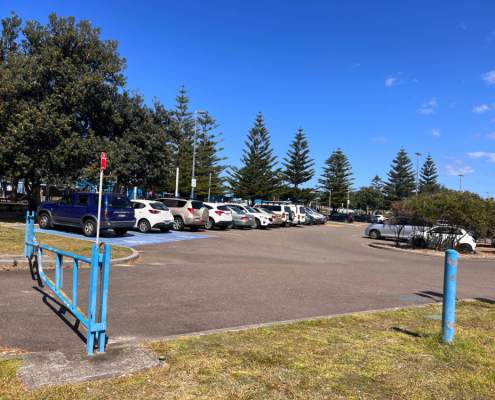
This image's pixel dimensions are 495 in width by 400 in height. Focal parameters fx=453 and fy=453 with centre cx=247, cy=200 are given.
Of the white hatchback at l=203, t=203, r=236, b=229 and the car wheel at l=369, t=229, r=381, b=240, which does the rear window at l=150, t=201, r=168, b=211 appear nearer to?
the white hatchback at l=203, t=203, r=236, b=229

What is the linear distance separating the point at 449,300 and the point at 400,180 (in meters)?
81.2

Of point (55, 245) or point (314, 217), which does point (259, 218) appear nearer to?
point (314, 217)

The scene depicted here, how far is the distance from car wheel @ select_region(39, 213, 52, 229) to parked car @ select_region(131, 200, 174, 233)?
3.72 metres

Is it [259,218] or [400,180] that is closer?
[259,218]

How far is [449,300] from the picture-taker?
18.2ft

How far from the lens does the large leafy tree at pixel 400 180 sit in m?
81.8

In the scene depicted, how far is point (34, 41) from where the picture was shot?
74.2 ft

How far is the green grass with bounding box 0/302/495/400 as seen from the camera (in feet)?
12.3

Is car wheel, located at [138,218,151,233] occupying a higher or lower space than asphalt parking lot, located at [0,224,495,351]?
higher

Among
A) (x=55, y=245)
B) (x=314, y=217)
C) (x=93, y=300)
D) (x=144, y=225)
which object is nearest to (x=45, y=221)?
(x=144, y=225)

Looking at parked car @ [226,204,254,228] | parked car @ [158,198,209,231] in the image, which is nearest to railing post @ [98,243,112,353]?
parked car @ [158,198,209,231]

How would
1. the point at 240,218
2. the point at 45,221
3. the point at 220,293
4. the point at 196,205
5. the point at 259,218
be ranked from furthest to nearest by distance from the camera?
the point at 259,218 → the point at 240,218 → the point at 196,205 → the point at 45,221 → the point at 220,293

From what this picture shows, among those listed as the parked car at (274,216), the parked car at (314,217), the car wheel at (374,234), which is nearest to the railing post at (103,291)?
the car wheel at (374,234)

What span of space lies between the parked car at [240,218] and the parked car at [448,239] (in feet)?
37.7
